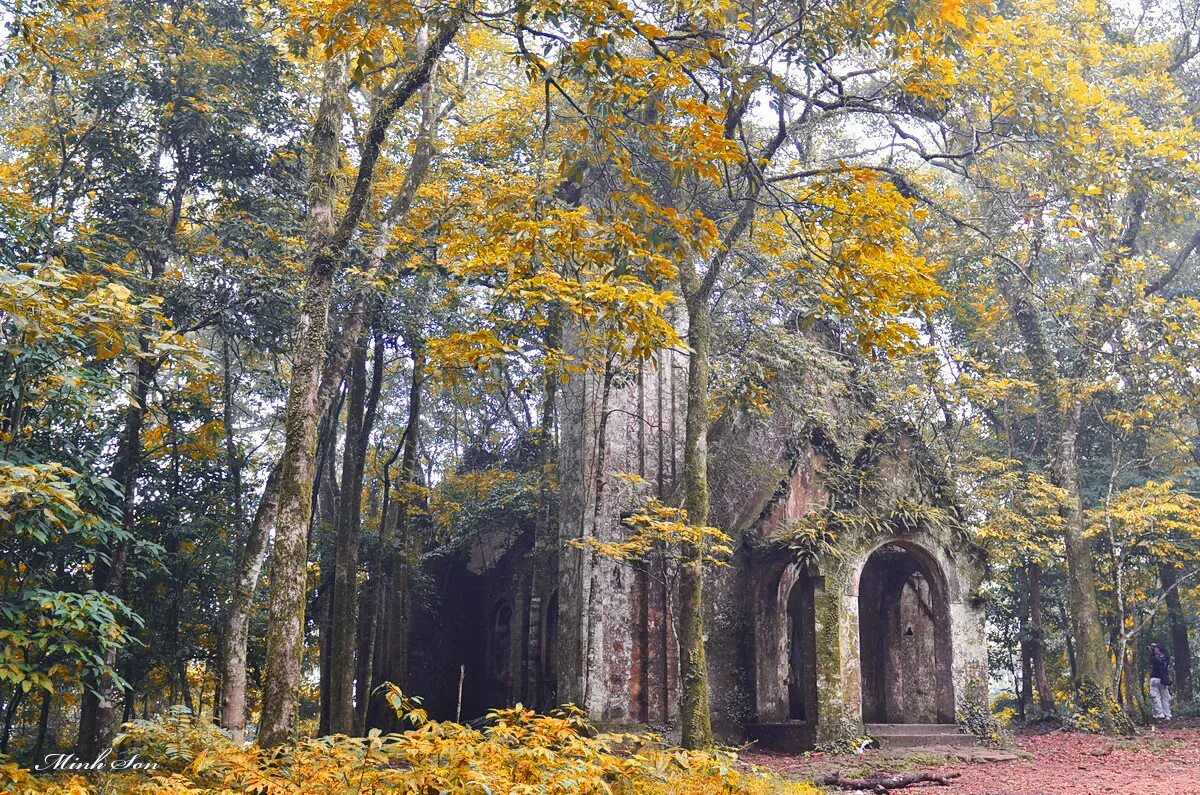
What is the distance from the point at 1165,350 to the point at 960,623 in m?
5.50

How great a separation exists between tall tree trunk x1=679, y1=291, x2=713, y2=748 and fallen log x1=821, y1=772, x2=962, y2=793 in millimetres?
1365

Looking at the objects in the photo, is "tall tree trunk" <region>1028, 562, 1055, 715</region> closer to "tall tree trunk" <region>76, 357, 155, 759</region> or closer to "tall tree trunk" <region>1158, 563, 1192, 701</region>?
"tall tree trunk" <region>1158, 563, 1192, 701</region>

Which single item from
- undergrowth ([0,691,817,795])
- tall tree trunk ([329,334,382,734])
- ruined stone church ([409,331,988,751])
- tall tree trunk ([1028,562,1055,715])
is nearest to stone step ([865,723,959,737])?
ruined stone church ([409,331,988,751])

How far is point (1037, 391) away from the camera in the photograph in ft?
62.8

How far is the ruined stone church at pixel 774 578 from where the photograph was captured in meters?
13.3

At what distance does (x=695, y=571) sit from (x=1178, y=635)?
A: 17.4m

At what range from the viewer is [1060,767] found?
11.7 m

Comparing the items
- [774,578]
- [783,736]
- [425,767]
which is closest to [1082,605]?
[774,578]

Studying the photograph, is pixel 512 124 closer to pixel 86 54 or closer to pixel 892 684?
pixel 86 54

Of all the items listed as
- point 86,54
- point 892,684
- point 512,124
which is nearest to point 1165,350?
point 892,684

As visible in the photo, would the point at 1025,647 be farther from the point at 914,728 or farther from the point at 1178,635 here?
the point at 914,728

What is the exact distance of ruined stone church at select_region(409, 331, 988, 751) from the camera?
43.5ft

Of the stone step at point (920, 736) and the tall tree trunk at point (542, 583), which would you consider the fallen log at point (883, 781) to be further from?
the tall tree trunk at point (542, 583)

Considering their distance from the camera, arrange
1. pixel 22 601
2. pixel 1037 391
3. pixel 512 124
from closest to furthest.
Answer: pixel 22 601 → pixel 512 124 → pixel 1037 391
